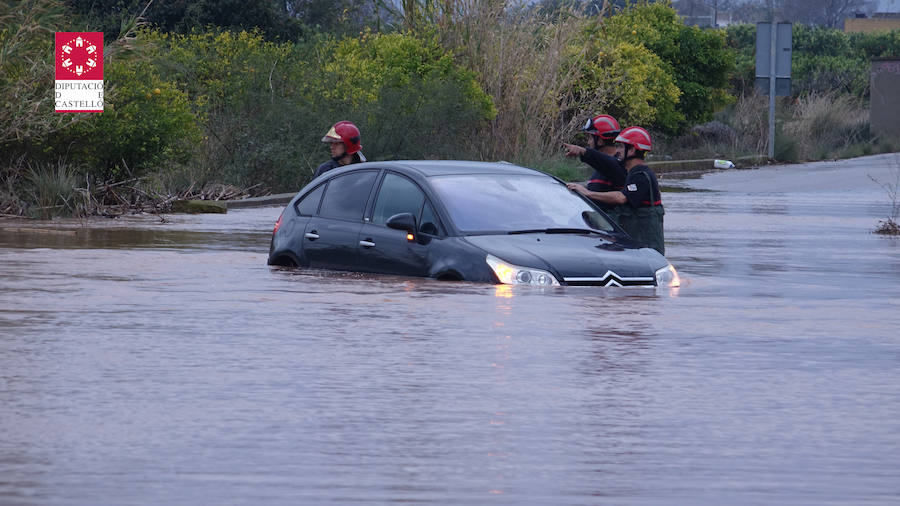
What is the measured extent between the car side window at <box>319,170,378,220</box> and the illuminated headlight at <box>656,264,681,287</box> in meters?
2.47

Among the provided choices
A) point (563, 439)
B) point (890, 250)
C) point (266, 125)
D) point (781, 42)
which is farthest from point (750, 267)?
point (781, 42)

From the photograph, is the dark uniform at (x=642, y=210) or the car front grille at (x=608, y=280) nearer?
the car front grille at (x=608, y=280)

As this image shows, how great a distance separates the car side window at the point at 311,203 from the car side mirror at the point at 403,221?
1.27 meters

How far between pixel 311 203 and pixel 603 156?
2.48 m

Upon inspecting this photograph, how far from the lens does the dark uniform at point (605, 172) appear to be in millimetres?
15375

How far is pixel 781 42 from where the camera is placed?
48.6 m

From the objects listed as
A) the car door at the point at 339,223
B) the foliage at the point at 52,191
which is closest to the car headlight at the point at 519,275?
the car door at the point at 339,223

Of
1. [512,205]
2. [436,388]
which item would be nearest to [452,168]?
[512,205]

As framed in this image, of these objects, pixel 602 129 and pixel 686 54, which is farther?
pixel 686 54

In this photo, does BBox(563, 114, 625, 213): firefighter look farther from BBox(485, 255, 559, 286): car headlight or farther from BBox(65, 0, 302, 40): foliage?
BBox(65, 0, 302, 40): foliage

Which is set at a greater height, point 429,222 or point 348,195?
point 348,195

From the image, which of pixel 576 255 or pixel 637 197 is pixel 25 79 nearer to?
pixel 637 197

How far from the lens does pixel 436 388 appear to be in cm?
939

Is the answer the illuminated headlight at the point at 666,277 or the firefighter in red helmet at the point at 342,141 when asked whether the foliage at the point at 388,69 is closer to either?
the firefighter in red helmet at the point at 342,141
